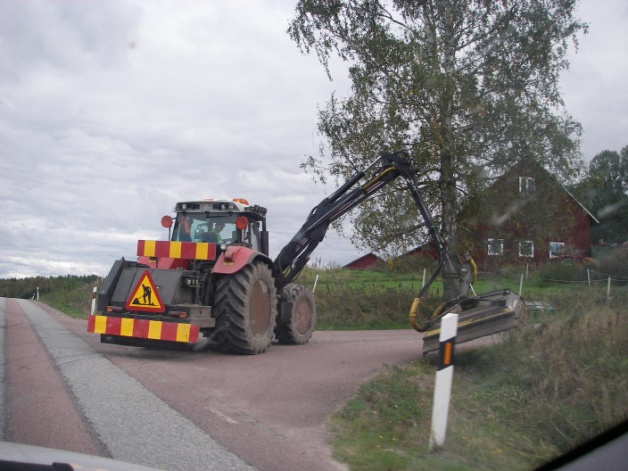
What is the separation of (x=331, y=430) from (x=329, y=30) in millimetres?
16872

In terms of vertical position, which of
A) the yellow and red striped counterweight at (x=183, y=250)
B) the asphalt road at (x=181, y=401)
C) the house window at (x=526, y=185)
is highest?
the house window at (x=526, y=185)

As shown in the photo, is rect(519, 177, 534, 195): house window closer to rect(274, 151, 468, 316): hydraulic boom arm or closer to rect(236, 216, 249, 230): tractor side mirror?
rect(274, 151, 468, 316): hydraulic boom arm

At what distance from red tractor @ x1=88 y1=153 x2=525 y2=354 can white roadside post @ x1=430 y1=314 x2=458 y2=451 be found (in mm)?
2876

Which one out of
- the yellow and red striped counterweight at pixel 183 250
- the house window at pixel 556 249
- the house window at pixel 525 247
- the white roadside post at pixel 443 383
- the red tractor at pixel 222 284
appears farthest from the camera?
the house window at pixel 525 247

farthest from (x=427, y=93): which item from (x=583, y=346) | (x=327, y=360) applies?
(x=583, y=346)

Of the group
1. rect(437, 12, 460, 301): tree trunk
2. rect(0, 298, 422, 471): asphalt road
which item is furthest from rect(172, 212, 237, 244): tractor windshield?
rect(437, 12, 460, 301): tree trunk

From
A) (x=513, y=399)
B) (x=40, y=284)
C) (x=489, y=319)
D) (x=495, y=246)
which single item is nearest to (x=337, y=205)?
(x=489, y=319)

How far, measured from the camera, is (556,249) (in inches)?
736

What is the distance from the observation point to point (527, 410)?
6.00m

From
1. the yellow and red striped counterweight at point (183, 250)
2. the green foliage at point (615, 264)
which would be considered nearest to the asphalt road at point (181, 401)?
the yellow and red striped counterweight at point (183, 250)

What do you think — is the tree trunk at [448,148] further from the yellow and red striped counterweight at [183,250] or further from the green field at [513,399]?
the yellow and red striped counterweight at [183,250]

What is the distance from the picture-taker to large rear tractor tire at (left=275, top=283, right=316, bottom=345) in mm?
12617

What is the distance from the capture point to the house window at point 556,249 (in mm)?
18233

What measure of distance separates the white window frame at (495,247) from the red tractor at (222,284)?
7606mm
